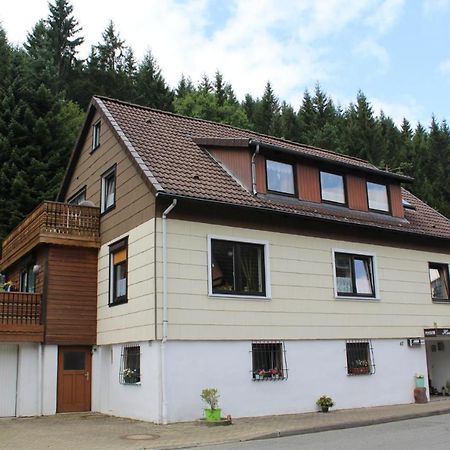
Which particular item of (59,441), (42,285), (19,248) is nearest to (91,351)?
(42,285)

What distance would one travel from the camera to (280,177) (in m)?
18.0

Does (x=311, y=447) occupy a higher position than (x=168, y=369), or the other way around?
(x=168, y=369)

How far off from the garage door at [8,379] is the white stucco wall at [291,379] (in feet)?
17.9

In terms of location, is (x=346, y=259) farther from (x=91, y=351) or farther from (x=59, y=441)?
(x=59, y=441)

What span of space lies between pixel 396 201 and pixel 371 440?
11.4m

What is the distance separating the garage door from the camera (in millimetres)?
16469

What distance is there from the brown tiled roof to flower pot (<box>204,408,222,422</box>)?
5.20 m

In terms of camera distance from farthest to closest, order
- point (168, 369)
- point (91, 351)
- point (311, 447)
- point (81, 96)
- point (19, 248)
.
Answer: point (81, 96)
point (19, 248)
point (91, 351)
point (168, 369)
point (311, 447)

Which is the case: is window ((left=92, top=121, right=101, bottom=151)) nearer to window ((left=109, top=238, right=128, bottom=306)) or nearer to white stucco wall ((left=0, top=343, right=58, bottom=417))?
window ((left=109, top=238, right=128, bottom=306))

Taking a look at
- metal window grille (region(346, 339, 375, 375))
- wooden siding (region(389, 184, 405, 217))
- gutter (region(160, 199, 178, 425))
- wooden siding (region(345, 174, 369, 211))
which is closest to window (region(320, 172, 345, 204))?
wooden siding (region(345, 174, 369, 211))

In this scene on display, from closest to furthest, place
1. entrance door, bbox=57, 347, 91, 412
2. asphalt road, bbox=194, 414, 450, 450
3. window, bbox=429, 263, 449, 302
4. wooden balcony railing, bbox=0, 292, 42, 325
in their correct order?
asphalt road, bbox=194, 414, 450, 450, wooden balcony railing, bbox=0, 292, 42, 325, entrance door, bbox=57, 347, 91, 412, window, bbox=429, 263, 449, 302

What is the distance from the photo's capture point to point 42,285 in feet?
57.1

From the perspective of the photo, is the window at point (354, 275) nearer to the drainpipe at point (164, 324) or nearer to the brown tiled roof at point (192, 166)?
the brown tiled roof at point (192, 166)

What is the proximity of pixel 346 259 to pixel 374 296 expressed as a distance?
1504mm
